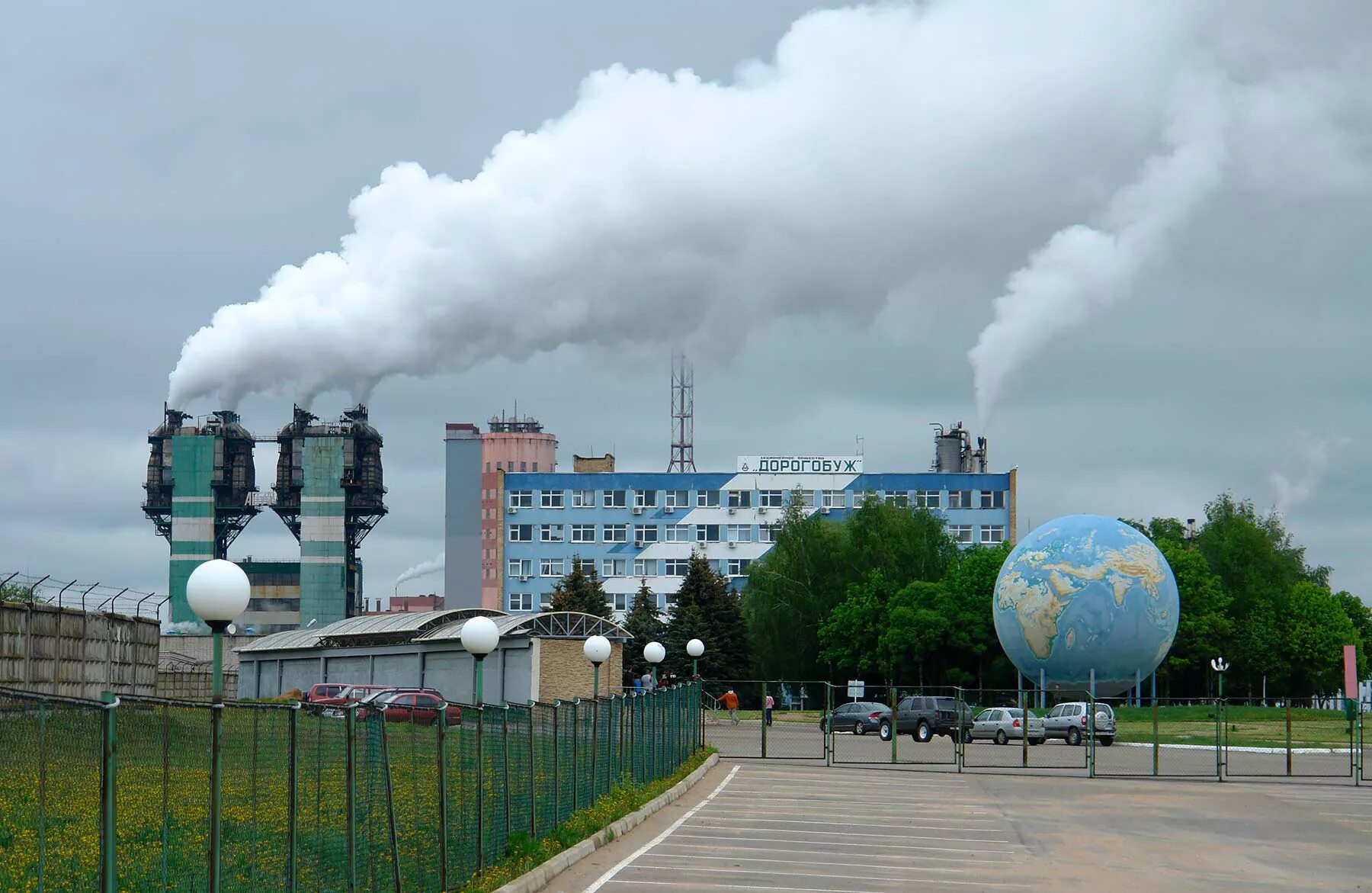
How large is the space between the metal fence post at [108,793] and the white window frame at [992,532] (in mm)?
114110

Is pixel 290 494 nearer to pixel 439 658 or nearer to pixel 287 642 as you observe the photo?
pixel 287 642

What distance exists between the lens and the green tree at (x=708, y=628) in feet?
278

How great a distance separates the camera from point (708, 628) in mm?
85438

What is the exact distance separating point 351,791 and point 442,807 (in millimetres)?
2250

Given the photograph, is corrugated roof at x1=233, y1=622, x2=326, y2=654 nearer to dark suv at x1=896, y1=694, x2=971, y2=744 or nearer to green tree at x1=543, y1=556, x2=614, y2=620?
green tree at x1=543, y1=556, x2=614, y2=620

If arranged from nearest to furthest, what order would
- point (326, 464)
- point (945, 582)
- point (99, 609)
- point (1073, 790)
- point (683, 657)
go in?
point (1073, 790), point (99, 609), point (945, 582), point (683, 657), point (326, 464)

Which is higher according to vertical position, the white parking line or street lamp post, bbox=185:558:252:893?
street lamp post, bbox=185:558:252:893

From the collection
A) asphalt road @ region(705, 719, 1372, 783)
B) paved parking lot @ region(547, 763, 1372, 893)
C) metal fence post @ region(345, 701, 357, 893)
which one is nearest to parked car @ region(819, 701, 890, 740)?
asphalt road @ region(705, 719, 1372, 783)

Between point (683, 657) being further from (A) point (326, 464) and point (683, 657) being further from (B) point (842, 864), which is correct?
(B) point (842, 864)

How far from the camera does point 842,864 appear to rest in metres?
17.3

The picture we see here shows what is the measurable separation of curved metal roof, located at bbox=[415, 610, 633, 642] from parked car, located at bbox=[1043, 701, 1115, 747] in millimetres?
16995

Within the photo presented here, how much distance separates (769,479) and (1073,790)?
9201cm

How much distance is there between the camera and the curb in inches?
559

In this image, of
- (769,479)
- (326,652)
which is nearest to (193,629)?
(769,479)
